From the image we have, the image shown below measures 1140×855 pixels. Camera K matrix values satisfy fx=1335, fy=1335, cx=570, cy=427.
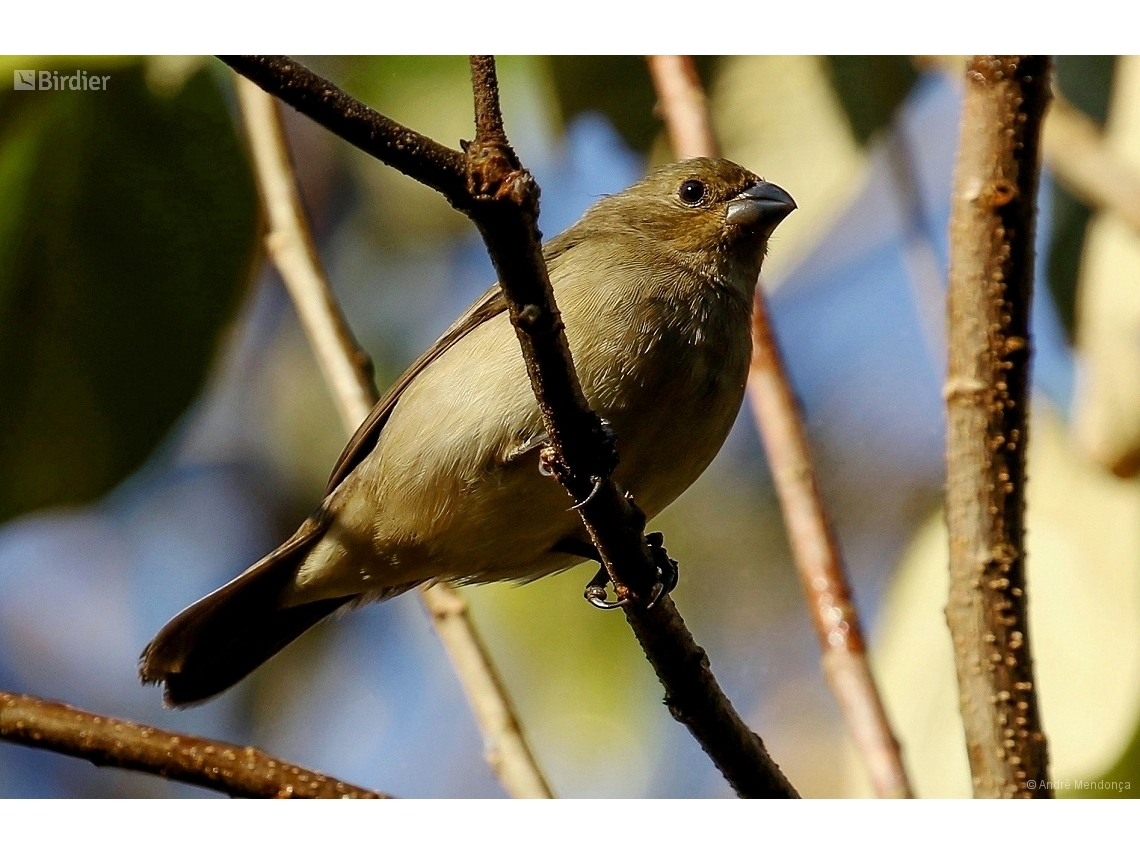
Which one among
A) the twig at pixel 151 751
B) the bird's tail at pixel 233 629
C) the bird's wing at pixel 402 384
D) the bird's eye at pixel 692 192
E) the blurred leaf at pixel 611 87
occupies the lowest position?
the twig at pixel 151 751

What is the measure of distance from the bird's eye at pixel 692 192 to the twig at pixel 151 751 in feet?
5.70

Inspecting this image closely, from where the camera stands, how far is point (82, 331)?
336 cm

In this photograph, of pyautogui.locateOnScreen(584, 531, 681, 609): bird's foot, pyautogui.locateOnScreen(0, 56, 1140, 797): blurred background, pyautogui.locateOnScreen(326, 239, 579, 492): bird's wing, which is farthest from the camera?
pyautogui.locateOnScreen(0, 56, 1140, 797): blurred background

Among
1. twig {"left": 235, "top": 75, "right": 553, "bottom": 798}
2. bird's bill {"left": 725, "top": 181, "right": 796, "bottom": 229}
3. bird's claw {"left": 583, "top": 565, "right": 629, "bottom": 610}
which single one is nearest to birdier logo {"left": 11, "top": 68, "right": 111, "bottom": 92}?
twig {"left": 235, "top": 75, "right": 553, "bottom": 798}

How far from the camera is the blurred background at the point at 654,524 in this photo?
10.8 feet

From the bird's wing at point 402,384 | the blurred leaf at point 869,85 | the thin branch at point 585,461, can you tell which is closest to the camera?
the thin branch at point 585,461

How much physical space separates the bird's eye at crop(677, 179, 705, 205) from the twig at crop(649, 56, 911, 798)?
23 centimetres

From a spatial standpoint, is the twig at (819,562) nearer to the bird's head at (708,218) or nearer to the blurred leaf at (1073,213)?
the bird's head at (708,218)

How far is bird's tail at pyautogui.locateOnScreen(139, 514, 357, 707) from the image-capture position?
3182mm

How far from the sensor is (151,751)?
227cm

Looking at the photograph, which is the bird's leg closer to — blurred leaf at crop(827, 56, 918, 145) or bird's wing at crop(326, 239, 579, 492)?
bird's wing at crop(326, 239, 579, 492)

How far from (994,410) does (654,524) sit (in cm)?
137

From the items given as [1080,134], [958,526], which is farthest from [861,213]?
[958,526]

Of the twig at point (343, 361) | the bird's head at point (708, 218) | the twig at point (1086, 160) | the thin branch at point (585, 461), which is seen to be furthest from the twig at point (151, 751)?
the twig at point (1086, 160)
